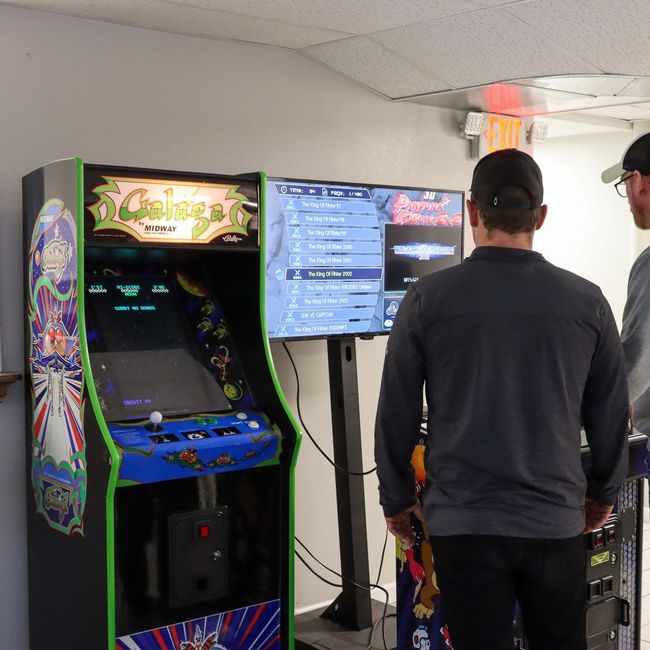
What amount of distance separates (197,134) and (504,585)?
91.1 inches

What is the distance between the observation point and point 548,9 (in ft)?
10.6

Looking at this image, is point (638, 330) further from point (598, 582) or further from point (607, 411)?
point (598, 582)

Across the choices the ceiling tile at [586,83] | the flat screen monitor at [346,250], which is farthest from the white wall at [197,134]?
the ceiling tile at [586,83]

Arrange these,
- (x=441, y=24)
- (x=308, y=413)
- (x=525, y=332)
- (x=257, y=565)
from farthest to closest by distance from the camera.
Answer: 1. (x=308, y=413)
2. (x=441, y=24)
3. (x=257, y=565)
4. (x=525, y=332)

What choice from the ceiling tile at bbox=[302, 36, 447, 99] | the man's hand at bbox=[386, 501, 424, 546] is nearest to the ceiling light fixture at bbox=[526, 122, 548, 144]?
the ceiling tile at bbox=[302, 36, 447, 99]

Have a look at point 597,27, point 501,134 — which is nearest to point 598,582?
point 597,27

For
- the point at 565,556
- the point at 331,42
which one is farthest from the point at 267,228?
the point at 565,556

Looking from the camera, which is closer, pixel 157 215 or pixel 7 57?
pixel 157 215

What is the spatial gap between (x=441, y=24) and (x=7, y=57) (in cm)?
157

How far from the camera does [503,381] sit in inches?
83.9

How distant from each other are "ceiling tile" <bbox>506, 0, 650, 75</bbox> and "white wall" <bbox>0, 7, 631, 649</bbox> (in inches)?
41.2

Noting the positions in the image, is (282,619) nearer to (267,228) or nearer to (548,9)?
(267,228)

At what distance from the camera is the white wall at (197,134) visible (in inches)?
130

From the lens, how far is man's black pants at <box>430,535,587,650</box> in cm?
215
